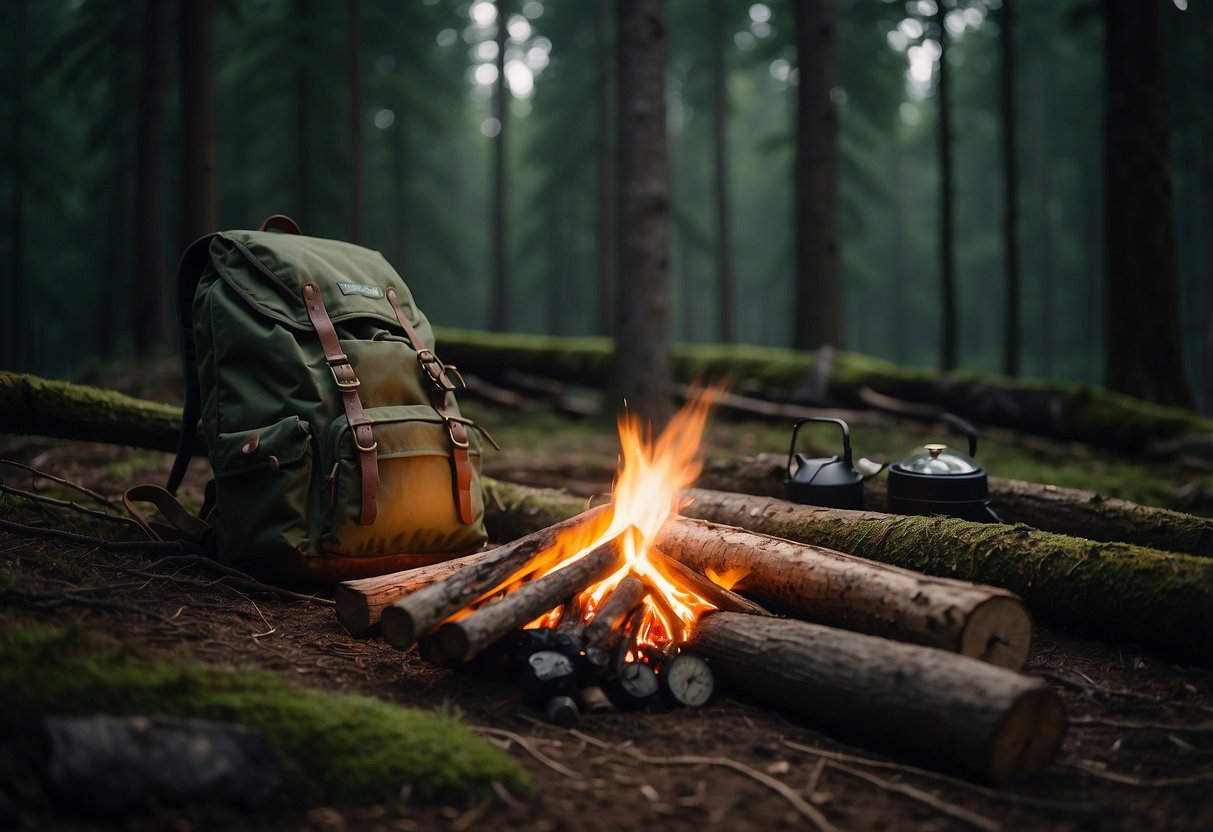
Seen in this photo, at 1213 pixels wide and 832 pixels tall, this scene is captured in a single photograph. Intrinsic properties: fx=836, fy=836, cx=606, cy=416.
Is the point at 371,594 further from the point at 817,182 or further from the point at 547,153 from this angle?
the point at 547,153

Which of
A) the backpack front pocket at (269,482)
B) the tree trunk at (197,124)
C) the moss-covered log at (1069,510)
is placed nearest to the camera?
the backpack front pocket at (269,482)

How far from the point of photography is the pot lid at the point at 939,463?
4.18m

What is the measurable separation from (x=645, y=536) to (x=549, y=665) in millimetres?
946

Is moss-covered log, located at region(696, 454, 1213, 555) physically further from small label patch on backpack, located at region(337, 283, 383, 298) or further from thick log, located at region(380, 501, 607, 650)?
small label patch on backpack, located at region(337, 283, 383, 298)

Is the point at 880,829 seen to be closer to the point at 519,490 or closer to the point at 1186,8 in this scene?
the point at 519,490

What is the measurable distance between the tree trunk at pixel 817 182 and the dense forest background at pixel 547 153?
16cm

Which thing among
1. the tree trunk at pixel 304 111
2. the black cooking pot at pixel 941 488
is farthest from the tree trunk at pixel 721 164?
the black cooking pot at pixel 941 488

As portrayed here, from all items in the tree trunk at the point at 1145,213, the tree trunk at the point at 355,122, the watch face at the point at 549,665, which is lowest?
the watch face at the point at 549,665

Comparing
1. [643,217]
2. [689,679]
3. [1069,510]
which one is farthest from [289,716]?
[643,217]

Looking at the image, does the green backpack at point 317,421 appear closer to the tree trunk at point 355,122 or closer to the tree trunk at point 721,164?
the tree trunk at point 355,122

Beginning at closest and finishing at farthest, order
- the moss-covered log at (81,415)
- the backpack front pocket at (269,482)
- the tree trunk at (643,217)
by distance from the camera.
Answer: the backpack front pocket at (269,482) < the moss-covered log at (81,415) < the tree trunk at (643,217)

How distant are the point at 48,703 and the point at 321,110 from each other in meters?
19.1

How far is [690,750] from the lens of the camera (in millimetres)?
2744

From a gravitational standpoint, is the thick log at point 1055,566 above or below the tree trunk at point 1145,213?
below
